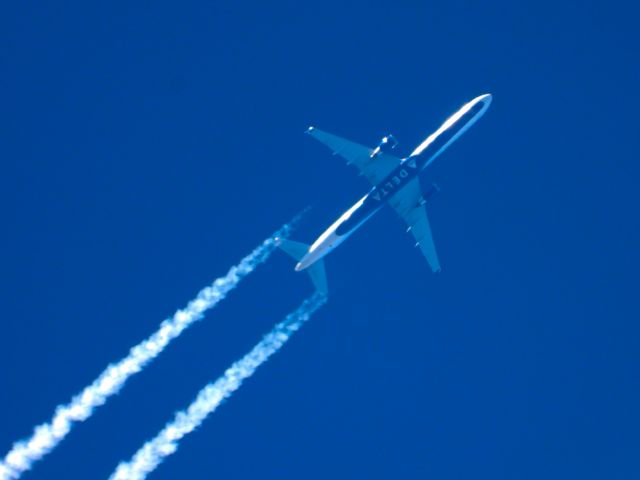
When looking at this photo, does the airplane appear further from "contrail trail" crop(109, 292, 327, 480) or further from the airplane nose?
"contrail trail" crop(109, 292, 327, 480)

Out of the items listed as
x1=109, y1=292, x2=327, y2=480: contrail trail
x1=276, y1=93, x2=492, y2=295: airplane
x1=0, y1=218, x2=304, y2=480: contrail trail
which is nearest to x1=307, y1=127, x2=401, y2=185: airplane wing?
x1=276, y1=93, x2=492, y2=295: airplane

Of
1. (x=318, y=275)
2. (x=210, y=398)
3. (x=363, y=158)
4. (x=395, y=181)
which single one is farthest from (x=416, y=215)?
(x=210, y=398)

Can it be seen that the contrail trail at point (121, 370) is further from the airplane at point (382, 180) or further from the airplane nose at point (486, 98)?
the airplane nose at point (486, 98)

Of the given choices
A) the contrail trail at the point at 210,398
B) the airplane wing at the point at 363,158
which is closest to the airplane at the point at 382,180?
the airplane wing at the point at 363,158

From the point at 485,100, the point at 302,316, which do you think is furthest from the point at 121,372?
the point at 485,100


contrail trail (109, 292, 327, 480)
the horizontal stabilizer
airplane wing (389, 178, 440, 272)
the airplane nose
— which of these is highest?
the airplane nose

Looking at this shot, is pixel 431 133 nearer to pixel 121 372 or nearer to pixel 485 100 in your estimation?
pixel 485 100
